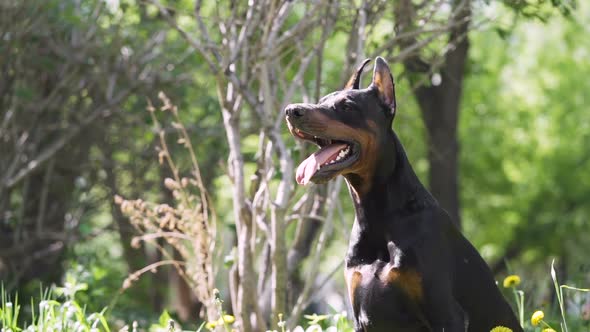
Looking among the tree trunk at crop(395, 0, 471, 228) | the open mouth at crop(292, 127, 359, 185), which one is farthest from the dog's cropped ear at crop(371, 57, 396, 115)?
the tree trunk at crop(395, 0, 471, 228)

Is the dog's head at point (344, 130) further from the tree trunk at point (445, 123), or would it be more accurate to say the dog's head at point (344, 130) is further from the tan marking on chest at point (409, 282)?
the tree trunk at point (445, 123)

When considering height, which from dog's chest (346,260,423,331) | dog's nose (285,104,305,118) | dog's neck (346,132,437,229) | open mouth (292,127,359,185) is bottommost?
dog's chest (346,260,423,331)

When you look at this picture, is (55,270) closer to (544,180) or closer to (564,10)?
(564,10)

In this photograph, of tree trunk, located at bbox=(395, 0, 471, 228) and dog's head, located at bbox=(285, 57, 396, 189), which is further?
tree trunk, located at bbox=(395, 0, 471, 228)

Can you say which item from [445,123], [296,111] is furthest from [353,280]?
[445,123]

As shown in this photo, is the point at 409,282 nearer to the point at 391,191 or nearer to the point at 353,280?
the point at 353,280

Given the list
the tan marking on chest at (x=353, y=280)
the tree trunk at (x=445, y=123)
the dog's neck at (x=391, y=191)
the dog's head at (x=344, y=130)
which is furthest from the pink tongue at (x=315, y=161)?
the tree trunk at (x=445, y=123)

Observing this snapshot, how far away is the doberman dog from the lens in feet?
13.4

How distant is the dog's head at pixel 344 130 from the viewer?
4027 mm

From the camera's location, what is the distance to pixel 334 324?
5.75m

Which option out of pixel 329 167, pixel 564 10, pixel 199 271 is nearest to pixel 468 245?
pixel 329 167

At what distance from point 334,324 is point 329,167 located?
1.94 m

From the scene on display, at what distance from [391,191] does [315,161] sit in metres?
0.40

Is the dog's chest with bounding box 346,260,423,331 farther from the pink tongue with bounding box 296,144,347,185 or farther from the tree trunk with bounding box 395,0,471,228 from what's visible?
the tree trunk with bounding box 395,0,471,228
